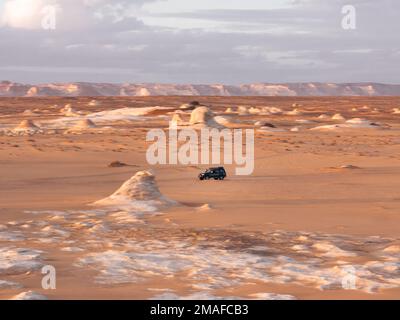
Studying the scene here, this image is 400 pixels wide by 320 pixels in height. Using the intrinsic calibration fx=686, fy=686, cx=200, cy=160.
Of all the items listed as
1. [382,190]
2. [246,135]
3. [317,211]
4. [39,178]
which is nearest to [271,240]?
[317,211]

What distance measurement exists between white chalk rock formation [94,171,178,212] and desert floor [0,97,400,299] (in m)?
0.53

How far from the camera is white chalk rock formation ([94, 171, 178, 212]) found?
1835 cm

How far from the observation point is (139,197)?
18734 millimetres

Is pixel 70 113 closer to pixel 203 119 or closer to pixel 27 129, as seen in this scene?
pixel 27 129

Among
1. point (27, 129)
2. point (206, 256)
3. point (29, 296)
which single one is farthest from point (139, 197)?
point (27, 129)

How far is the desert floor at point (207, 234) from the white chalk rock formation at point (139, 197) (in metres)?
0.53

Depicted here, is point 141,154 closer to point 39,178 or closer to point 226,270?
point 39,178

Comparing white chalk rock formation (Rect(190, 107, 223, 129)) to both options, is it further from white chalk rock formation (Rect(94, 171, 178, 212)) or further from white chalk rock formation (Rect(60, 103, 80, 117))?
white chalk rock formation (Rect(94, 171, 178, 212))

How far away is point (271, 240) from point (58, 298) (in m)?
5.67

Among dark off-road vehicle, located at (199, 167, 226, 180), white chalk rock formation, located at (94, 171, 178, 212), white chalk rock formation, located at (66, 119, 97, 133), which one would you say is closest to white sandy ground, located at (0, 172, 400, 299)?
white chalk rock formation, located at (94, 171, 178, 212)

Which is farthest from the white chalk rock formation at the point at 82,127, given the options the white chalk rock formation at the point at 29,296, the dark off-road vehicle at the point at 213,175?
the white chalk rock formation at the point at 29,296

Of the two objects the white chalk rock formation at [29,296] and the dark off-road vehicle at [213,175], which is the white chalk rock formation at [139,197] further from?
the white chalk rock formation at [29,296]

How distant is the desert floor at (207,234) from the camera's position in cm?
1056
